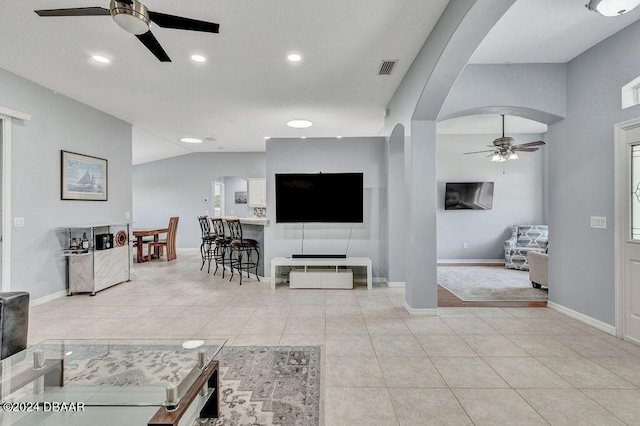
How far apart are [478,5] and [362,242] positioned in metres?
3.93

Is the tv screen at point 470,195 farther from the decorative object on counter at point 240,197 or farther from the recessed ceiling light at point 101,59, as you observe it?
the decorative object on counter at point 240,197

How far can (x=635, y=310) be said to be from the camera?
9.14ft

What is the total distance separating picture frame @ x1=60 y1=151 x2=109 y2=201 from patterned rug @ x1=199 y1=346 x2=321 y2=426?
12.3 feet

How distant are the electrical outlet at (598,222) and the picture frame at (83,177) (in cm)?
689

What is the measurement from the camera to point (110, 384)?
1634mm

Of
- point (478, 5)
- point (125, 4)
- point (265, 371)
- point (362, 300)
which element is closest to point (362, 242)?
point (362, 300)

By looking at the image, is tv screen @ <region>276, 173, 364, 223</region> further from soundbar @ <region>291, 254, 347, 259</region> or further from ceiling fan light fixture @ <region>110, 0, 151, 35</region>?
ceiling fan light fixture @ <region>110, 0, 151, 35</region>

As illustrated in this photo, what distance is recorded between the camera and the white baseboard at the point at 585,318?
9.79 feet

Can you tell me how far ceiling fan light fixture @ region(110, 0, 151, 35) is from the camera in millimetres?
1809

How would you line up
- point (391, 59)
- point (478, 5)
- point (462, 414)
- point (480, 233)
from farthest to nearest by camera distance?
point (480, 233) < point (391, 59) < point (478, 5) < point (462, 414)

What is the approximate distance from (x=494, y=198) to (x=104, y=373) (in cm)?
756


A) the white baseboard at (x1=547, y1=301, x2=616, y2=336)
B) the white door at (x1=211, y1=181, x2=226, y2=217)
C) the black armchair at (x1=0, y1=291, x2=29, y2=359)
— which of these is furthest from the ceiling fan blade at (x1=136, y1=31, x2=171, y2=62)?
the white door at (x1=211, y1=181, x2=226, y2=217)

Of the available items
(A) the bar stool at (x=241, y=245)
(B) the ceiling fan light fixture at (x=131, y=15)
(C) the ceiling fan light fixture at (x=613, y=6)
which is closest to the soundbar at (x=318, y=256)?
(A) the bar stool at (x=241, y=245)

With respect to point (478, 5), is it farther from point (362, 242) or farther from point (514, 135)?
point (514, 135)
